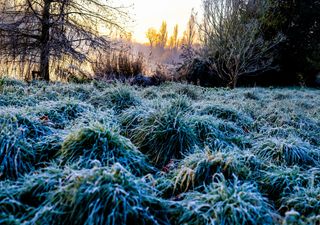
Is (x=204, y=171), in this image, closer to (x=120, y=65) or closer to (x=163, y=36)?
(x=120, y=65)

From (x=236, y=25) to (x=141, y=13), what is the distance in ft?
11.1

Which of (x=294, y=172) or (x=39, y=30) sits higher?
(x=39, y=30)

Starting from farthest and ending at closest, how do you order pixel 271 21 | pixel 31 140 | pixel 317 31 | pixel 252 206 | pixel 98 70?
1. pixel 317 31
2. pixel 271 21
3. pixel 98 70
4. pixel 31 140
5. pixel 252 206

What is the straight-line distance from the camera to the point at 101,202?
59.2 inches

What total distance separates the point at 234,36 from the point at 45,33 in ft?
Result: 20.6

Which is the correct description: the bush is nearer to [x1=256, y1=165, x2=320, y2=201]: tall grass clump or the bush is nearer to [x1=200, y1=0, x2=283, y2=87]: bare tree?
[x1=200, y1=0, x2=283, y2=87]: bare tree

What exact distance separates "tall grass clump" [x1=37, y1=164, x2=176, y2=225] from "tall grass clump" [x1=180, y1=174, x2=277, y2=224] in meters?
0.18

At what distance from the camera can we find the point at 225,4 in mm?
9656

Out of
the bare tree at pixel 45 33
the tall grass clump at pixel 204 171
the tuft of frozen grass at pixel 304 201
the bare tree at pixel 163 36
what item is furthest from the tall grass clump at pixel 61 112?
the bare tree at pixel 163 36

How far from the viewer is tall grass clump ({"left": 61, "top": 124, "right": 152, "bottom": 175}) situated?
6.93 ft

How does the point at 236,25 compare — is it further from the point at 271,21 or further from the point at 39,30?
the point at 39,30

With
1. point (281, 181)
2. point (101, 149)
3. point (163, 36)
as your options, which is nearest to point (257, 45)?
point (281, 181)

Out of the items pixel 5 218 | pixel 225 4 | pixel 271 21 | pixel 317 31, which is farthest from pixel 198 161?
pixel 317 31

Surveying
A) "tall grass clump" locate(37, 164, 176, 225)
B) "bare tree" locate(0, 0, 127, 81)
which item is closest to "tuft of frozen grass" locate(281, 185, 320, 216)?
"tall grass clump" locate(37, 164, 176, 225)
